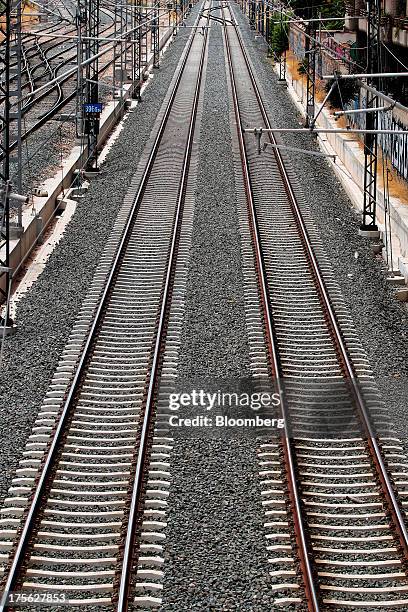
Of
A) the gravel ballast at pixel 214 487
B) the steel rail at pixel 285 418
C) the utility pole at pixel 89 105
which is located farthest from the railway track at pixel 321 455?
the utility pole at pixel 89 105

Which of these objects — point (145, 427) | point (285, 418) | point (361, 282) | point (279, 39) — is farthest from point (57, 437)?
point (279, 39)

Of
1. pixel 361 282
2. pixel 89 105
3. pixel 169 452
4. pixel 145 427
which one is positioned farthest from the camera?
pixel 89 105

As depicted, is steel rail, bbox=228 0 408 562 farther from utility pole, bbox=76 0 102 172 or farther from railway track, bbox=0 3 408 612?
utility pole, bbox=76 0 102 172

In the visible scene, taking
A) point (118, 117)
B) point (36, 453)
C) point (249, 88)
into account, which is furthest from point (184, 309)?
point (249, 88)

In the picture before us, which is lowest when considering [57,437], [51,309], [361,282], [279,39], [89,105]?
[57,437]

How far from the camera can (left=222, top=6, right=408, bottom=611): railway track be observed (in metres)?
9.75

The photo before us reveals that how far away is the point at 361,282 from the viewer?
19.5m

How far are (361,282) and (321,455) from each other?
7.49m

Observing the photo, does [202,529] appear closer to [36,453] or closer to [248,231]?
[36,453]

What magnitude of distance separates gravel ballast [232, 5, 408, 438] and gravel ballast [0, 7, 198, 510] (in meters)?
4.72

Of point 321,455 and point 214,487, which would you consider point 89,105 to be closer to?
point 321,455

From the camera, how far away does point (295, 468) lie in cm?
1185

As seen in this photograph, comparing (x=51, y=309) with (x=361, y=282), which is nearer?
(x=51, y=309)

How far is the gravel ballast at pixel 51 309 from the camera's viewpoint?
13.4 metres
